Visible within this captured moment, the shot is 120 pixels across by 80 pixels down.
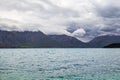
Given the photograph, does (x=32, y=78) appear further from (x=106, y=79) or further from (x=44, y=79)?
(x=106, y=79)

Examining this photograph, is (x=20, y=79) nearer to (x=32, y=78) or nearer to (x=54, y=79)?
(x=32, y=78)

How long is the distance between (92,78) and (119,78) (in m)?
4.80

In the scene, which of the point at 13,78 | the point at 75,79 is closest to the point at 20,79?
the point at 13,78

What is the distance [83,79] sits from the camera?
3831cm

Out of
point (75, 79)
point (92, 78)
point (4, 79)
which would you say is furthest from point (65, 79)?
point (4, 79)

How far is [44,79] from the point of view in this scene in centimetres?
3844

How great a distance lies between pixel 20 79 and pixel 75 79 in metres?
9.58

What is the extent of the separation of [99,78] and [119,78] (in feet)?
11.6

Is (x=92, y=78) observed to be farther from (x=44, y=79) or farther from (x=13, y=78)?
(x=13, y=78)

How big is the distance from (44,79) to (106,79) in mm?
10883

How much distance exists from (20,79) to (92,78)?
41.8ft

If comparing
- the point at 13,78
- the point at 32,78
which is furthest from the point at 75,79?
the point at 13,78

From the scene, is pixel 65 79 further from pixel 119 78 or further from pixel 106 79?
pixel 119 78

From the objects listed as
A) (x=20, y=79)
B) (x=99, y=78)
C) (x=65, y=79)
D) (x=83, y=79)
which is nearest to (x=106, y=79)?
(x=99, y=78)
